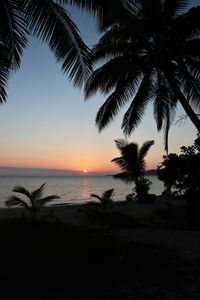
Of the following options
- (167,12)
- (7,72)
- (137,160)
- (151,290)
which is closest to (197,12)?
(167,12)

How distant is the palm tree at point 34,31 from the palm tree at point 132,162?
61.5ft

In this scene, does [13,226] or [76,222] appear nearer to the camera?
[13,226]

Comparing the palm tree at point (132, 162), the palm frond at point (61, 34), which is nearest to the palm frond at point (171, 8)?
the palm frond at point (61, 34)

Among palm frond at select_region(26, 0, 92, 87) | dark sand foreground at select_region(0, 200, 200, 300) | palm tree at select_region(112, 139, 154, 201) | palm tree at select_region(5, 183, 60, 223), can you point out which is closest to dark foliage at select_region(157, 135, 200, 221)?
dark sand foreground at select_region(0, 200, 200, 300)

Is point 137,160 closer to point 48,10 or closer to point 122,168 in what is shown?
point 122,168

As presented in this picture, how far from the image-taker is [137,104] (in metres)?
14.3

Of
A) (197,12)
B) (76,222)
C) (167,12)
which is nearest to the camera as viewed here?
(197,12)

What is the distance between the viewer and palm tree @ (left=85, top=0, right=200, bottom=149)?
12523 millimetres

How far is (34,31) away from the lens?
24.9 ft

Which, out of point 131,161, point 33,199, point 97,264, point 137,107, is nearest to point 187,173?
point 137,107

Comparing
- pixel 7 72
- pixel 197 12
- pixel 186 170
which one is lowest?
pixel 186 170

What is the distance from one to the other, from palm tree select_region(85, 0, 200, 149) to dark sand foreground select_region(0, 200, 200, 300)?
12.7 ft

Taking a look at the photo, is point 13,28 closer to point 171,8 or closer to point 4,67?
point 4,67

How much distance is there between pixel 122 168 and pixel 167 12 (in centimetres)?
1495
